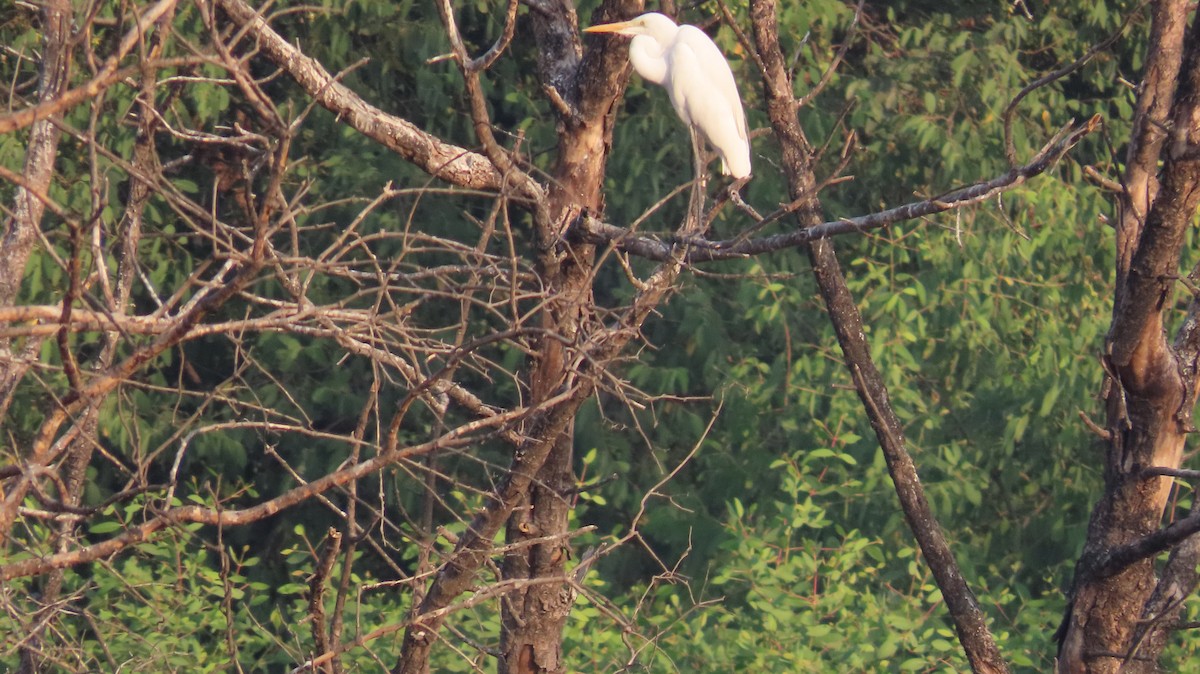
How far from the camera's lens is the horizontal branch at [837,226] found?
6.93 feet

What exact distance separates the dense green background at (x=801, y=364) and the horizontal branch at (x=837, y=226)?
5.49 ft

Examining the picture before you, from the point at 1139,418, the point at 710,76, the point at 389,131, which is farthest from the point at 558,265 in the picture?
the point at 710,76

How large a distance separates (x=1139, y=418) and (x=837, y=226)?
0.74 m

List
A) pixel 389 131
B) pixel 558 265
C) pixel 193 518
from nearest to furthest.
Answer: pixel 193 518 < pixel 389 131 < pixel 558 265

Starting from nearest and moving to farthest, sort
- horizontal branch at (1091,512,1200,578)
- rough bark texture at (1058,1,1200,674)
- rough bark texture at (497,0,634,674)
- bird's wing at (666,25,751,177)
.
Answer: horizontal branch at (1091,512,1200,578), rough bark texture at (1058,1,1200,674), rough bark texture at (497,0,634,674), bird's wing at (666,25,751,177)

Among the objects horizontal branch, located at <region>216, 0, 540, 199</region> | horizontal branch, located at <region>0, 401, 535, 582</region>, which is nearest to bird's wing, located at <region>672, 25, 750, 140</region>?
horizontal branch, located at <region>216, 0, 540, 199</region>

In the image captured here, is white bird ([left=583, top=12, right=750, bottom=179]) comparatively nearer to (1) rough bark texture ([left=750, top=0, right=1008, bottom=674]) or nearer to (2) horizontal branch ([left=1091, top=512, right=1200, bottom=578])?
(1) rough bark texture ([left=750, top=0, right=1008, bottom=674])

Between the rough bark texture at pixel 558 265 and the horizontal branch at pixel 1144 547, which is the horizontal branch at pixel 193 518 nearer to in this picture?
the rough bark texture at pixel 558 265

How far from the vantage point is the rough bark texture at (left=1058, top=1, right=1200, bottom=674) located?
2559mm

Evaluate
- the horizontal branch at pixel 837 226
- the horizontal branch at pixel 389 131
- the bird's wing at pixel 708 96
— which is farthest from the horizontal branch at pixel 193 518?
the bird's wing at pixel 708 96

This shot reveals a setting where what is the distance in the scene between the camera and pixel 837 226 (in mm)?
2525

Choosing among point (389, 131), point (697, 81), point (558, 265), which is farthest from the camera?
point (697, 81)

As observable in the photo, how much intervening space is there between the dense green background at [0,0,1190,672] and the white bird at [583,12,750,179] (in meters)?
0.79

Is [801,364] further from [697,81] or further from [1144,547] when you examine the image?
[1144,547]
